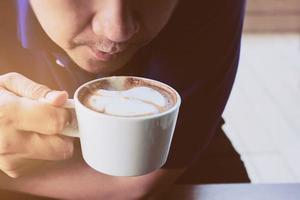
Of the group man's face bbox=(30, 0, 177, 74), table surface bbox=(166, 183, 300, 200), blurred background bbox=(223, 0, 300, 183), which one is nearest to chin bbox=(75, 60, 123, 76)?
man's face bbox=(30, 0, 177, 74)

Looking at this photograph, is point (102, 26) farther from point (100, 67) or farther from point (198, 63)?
point (198, 63)

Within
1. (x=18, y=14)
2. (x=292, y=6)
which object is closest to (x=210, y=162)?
(x=292, y=6)

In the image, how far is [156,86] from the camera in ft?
1.47

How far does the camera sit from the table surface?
0.56m

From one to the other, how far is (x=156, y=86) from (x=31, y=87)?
0.12 m

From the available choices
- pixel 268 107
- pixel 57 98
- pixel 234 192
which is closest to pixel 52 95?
pixel 57 98

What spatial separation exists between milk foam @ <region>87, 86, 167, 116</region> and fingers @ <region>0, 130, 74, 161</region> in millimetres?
58

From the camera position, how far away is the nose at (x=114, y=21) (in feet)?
1.36

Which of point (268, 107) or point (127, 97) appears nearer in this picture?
point (127, 97)

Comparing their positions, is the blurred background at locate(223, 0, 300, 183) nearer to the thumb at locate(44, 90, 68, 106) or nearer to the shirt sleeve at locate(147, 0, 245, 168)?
the shirt sleeve at locate(147, 0, 245, 168)

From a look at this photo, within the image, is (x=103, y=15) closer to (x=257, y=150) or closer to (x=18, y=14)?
(x=18, y=14)

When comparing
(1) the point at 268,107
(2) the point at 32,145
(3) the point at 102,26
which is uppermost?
(3) the point at 102,26

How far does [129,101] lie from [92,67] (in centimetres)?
6

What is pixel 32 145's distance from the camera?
44 cm
